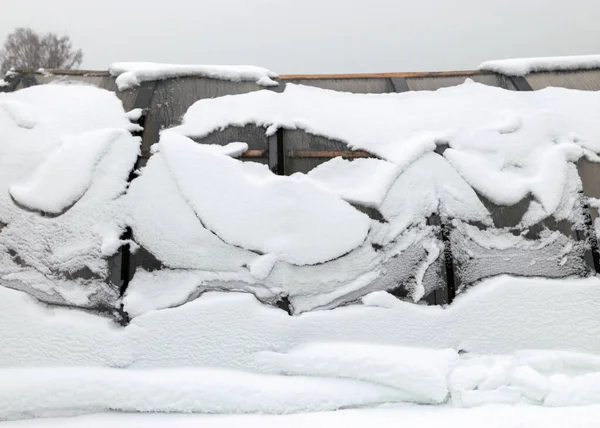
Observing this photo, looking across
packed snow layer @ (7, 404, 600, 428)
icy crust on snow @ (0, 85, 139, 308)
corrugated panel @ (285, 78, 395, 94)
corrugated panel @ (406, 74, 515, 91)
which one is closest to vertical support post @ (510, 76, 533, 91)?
corrugated panel @ (406, 74, 515, 91)

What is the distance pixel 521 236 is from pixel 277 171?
2.26 m

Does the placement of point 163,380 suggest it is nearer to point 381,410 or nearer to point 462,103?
point 381,410

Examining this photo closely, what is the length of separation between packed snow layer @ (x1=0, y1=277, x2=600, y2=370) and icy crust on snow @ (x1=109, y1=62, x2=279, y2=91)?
2.30 m

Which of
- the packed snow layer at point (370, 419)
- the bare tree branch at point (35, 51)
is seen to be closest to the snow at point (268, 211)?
the packed snow layer at point (370, 419)

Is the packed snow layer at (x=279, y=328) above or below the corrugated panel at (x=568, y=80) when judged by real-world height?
below

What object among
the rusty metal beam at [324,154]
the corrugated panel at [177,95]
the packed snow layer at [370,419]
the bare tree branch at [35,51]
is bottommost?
the packed snow layer at [370,419]

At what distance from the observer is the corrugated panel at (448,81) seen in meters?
4.66

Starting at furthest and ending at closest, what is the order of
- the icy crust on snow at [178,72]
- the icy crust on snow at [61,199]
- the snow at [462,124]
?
the icy crust on snow at [178,72]
the snow at [462,124]
the icy crust on snow at [61,199]

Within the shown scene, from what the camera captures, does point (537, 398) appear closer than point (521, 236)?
Yes

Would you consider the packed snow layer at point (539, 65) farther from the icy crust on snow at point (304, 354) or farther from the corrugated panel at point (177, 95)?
the corrugated panel at point (177, 95)

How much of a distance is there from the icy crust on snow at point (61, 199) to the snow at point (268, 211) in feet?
1.99

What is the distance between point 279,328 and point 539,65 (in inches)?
160

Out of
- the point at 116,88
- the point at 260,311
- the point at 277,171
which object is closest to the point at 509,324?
the point at 260,311

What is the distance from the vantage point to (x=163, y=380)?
3.21 metres
